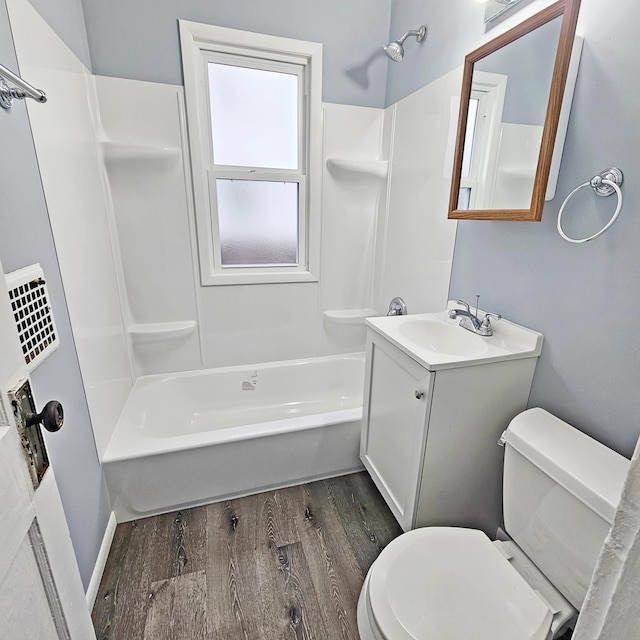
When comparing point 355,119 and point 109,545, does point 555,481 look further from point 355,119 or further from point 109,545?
point 355,119

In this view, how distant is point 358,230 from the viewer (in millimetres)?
2342

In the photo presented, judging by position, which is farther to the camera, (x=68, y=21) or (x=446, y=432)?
(x=68, y=21)

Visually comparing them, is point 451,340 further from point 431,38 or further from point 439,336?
point 431,38

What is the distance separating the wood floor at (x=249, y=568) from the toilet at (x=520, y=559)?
0.88 ft

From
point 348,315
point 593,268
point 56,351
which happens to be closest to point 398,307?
point 348,315

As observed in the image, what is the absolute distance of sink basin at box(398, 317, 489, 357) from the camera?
4.64 ft

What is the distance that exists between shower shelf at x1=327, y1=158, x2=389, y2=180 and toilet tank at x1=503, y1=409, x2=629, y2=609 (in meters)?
1.68

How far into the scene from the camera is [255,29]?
186 centimetres

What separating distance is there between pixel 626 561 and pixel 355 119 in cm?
233

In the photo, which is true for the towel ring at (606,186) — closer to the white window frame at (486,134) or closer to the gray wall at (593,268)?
the gray wall at (593,268)

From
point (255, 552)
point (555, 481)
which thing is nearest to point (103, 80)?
point (255, 552)

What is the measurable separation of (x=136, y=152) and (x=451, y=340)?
1849 mm

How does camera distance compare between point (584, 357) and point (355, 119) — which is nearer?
point (584, 357)

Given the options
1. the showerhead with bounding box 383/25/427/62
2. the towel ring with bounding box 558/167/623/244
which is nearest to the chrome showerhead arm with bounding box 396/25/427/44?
the showerhead with bounding box 383/25/427/62
